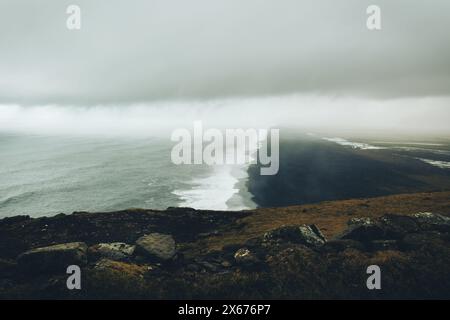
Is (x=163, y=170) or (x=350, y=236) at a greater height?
(x=350, y=236)

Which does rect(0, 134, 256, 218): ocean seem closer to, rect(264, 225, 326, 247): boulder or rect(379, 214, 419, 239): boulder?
rect(264, 225, 326, 247): boulder

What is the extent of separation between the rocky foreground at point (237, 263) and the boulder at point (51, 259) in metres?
0.06

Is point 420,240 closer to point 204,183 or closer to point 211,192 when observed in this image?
point 211,192

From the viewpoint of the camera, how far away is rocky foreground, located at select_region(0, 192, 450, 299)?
64.8ft

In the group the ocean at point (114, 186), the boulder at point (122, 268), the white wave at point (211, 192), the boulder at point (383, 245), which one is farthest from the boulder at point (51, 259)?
the ocean at point (114, 186)

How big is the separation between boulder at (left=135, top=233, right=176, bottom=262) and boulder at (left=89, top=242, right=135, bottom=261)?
26.0 inches

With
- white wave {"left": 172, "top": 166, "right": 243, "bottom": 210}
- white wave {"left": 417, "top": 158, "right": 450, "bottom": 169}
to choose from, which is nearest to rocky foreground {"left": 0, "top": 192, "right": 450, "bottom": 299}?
white wave {"left": 172, "top": 166, "right": 243, "bottom": 210}

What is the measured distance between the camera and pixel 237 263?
22.3 m

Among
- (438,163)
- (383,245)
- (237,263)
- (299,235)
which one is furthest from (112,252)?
(438,163)

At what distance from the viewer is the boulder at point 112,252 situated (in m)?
23.2
